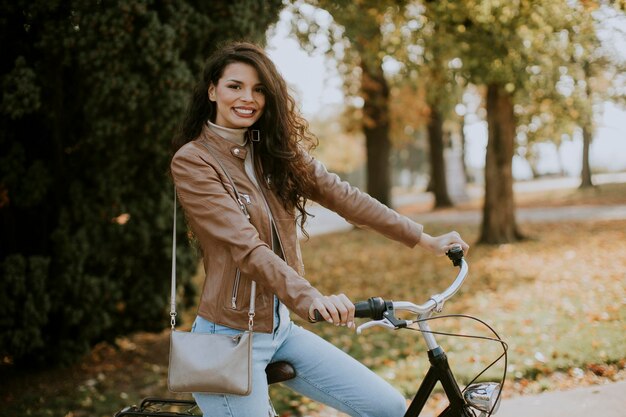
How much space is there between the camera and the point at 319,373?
237cm

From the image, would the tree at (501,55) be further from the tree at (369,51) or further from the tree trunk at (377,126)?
the tree trunk at (377,126)

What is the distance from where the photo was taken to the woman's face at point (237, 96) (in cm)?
241

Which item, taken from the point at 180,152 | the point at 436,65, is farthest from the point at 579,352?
the point at 436,65

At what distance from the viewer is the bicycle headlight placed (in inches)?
86.1

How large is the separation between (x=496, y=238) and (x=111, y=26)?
9583 mm

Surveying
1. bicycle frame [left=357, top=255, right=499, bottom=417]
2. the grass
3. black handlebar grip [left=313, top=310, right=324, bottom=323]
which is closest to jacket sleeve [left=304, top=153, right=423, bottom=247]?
bicycle frame [left=357, top=255, right=499, bottom=417]

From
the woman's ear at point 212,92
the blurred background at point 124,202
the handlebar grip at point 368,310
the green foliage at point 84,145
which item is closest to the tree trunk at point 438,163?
the blurred background at point 124,202

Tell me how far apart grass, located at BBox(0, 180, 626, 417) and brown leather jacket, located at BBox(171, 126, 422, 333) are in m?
2.79

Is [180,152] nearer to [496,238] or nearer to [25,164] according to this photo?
[25,164]

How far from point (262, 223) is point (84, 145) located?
3.60 meters

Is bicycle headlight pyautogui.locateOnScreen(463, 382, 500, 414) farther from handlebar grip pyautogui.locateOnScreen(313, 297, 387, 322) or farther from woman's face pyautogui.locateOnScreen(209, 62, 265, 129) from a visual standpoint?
woman's face pyautogui.locateOnScreen(209, 62, 265, 129)


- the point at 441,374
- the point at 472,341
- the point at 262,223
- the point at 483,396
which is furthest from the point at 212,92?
the point at 472,341

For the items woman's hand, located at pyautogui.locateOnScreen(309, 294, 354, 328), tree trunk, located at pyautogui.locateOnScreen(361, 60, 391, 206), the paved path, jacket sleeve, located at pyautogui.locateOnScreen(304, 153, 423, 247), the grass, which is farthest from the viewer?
tree trunk, located at pyautogui.locateOnScreen(361, 60, 391, 206)

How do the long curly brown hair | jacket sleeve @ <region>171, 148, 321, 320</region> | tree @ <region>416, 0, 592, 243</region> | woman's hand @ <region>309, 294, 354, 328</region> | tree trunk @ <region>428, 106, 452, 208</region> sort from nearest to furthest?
woman's hand @ <region>309, 294, 354, 328</region>, jacket sleeve @ <region>171, 148, 321, 320</region>, the long curly brown hair, tree @ <region>416, 0, 592, 243</region>, tree trunk @ <region>428, 106, 452, 208</region>
